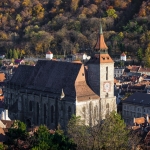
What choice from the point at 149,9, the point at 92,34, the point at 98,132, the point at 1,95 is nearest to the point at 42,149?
the point at 98,132

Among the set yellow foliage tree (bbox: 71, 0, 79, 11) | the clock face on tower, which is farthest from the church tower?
yellow foliage tree (bbox: 71, 0, 79, 11)

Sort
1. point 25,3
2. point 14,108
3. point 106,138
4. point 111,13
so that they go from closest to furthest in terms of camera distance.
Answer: point 106,138, point 14,108, point 111,13, point 25,3

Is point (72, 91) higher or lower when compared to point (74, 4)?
lower

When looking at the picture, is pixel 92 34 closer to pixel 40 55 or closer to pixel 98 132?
pixel 40 55

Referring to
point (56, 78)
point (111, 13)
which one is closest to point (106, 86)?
point (56, 78)

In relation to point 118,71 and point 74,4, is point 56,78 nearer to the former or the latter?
point 118,71

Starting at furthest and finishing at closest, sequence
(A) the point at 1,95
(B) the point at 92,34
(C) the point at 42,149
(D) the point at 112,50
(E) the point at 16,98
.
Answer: (B) the point at 92,34
(D) the point at 112,50
(A) the point at 1,95
(E) the point at 16,98
(C) the point at 42,149

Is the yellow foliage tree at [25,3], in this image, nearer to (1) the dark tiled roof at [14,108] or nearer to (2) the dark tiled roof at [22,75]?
(2) the dark tiled roof at [22,75]
